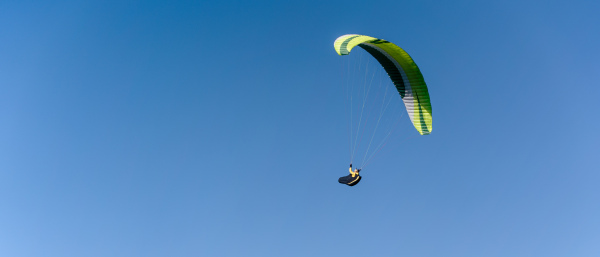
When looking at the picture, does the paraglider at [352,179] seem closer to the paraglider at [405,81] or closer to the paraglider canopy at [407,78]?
the paraglider at [405,81]

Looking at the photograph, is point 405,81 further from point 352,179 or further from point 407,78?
point 352,179

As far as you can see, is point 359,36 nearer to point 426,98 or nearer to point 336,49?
point 336,49

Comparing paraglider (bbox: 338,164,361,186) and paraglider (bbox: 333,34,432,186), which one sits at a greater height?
paraglider (bbox: 333,34,432,186)

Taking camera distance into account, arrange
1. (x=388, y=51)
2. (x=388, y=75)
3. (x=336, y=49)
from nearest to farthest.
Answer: (x=336, y=49) < (x=388, y=51) < (x=388, y=75)

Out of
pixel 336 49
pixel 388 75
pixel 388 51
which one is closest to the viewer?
pixel 336 49

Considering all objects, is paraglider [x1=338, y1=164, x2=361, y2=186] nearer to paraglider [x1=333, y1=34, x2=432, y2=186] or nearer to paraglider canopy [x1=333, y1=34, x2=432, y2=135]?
paraglider [x1=333, y1=34, x2=432, y2=186]

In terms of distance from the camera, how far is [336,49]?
26.0 metres

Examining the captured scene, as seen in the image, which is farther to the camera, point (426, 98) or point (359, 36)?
point (426, 98)

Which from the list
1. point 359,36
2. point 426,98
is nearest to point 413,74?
point 426,98

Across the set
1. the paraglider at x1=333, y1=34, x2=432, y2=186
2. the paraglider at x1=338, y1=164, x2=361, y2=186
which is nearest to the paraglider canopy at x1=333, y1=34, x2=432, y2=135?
the paraglider at x1=333, y1=34, x2=432, y2=186

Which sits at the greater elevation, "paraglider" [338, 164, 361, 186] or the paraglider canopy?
the paraglider canopy

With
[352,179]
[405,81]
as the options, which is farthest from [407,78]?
[352,179]

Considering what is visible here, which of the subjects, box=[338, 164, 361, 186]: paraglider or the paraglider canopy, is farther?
the paraglider canopy

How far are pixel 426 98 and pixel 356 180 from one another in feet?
17.4
